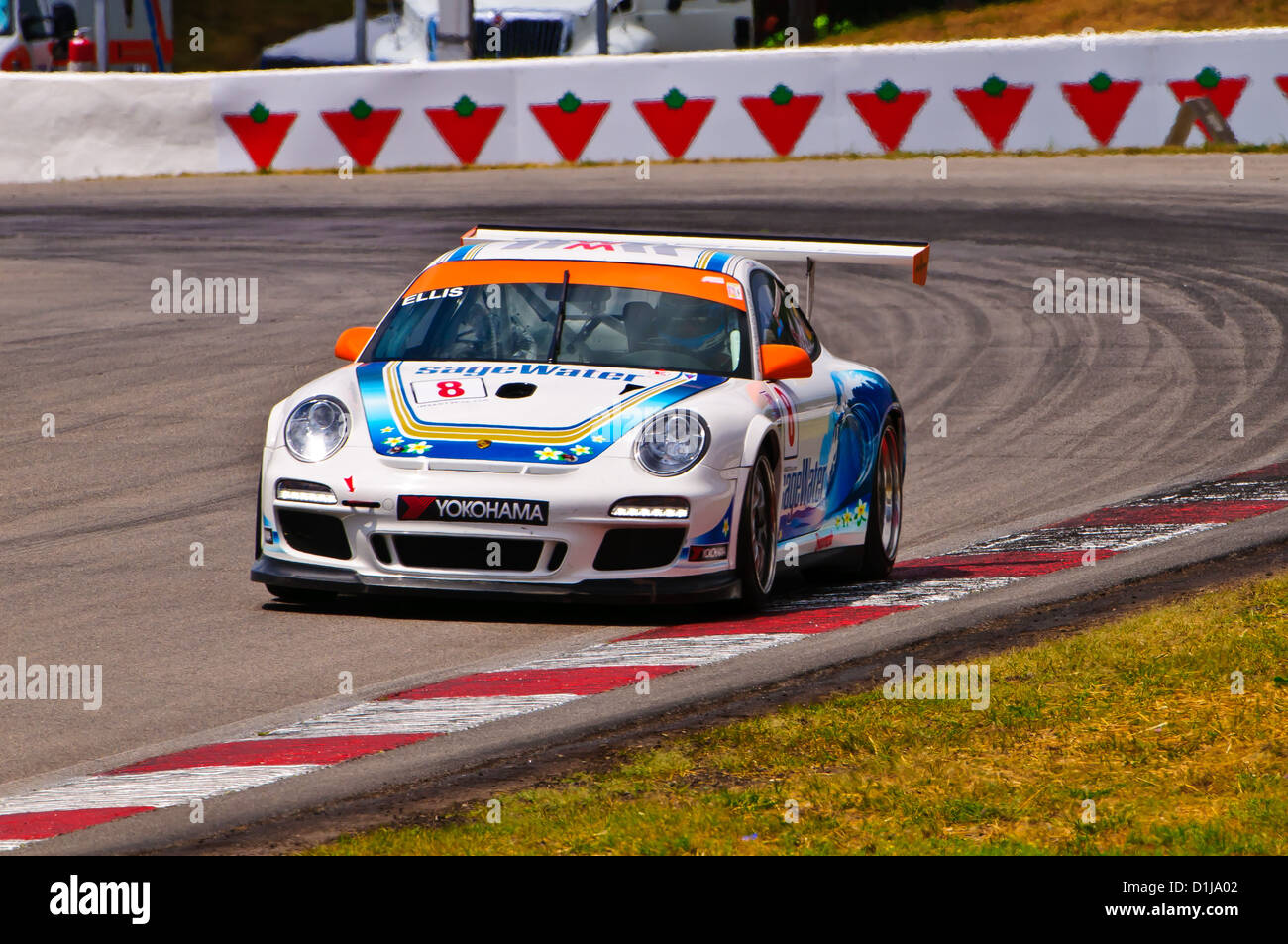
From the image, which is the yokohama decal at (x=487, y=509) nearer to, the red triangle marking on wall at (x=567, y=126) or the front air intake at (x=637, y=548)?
the front air intake at (x=637, y=548)

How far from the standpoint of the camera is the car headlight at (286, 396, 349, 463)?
8.47 m

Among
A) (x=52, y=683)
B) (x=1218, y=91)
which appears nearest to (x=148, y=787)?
(x=52, y=683)

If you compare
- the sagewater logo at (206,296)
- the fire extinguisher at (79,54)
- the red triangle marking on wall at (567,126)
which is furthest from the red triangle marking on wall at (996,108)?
the fire extinguisher at (79,54)

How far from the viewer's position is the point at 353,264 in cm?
1908

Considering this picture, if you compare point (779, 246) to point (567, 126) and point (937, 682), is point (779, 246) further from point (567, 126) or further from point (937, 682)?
point (567, 126)

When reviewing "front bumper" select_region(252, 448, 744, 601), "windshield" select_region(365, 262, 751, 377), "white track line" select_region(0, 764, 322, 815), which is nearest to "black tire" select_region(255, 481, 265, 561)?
"front bumper" select_region(252, 448, 744, 601)

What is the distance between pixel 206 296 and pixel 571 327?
9.05m

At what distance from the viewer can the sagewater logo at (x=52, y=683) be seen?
7.09m

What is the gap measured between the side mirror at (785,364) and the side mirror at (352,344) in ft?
5.67
